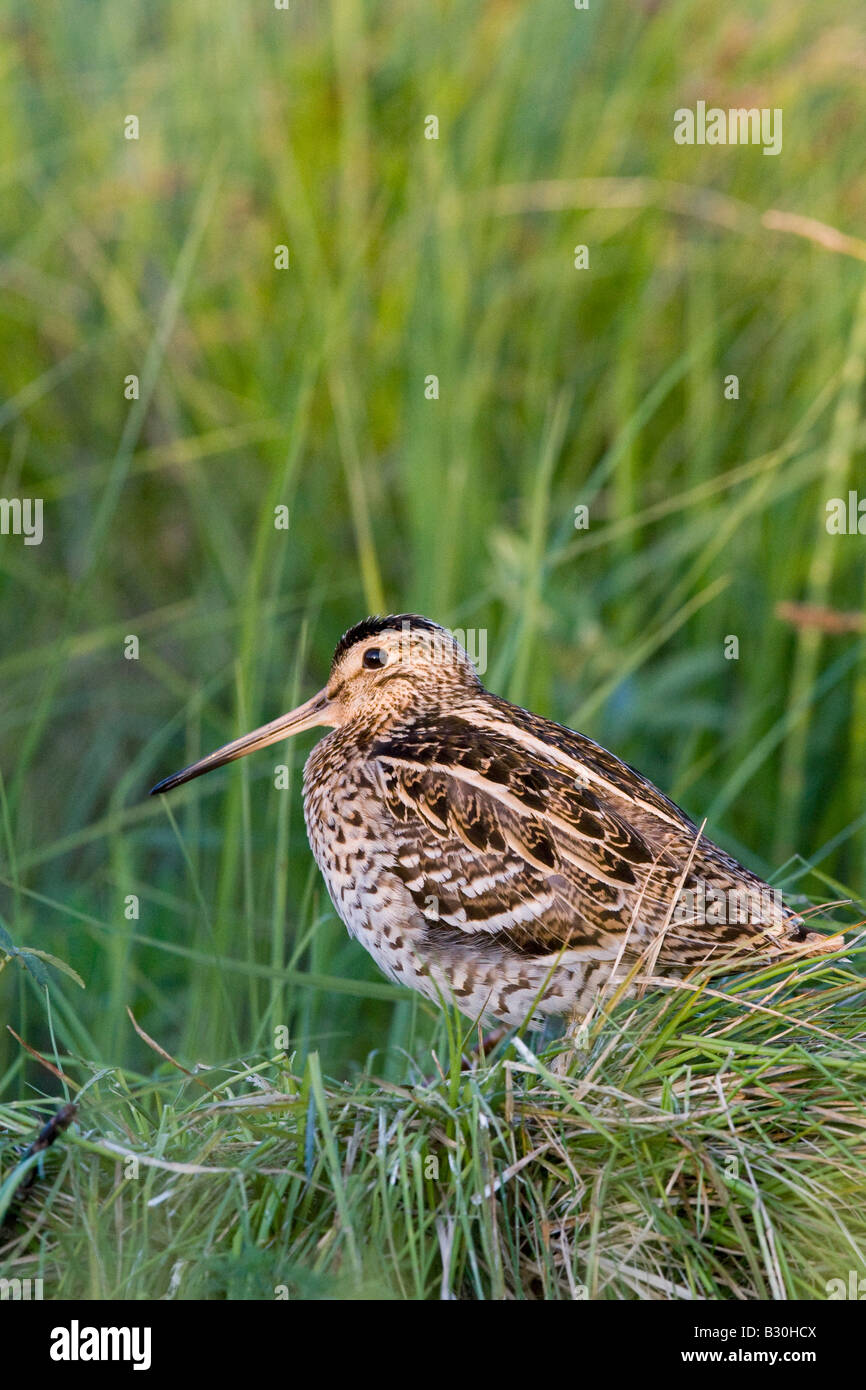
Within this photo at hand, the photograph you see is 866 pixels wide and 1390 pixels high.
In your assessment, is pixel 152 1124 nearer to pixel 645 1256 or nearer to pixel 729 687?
pixel 645 1256

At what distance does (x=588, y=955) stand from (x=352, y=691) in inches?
38.9

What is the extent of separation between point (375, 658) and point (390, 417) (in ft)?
6.01

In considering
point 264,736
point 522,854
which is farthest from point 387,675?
point 522,854

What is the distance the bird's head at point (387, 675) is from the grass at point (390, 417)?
6.3 inches

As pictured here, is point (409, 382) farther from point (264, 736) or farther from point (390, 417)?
point (264, 736)

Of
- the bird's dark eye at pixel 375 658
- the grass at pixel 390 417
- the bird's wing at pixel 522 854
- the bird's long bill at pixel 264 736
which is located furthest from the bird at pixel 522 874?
the grass at pixel 390 417

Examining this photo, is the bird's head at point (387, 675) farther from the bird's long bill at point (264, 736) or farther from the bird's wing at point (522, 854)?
the bird's wing at point (522, 854)

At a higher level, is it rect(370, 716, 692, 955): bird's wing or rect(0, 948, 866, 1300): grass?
rect(370, 716, 692, 955): bird's wing

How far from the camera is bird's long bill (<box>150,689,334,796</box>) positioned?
11.8 ft

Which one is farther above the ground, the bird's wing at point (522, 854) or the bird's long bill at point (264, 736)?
the bird's long bill at point (264, 736)

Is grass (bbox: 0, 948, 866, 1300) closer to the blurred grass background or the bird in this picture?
the bird

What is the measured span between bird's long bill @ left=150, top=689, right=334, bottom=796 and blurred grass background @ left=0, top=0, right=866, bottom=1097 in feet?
2.23

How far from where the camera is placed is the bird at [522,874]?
3037mm

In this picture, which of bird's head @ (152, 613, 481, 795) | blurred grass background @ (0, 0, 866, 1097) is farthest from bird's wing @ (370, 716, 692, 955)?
blurred grass background @ (0, 0, 866, 1097)
